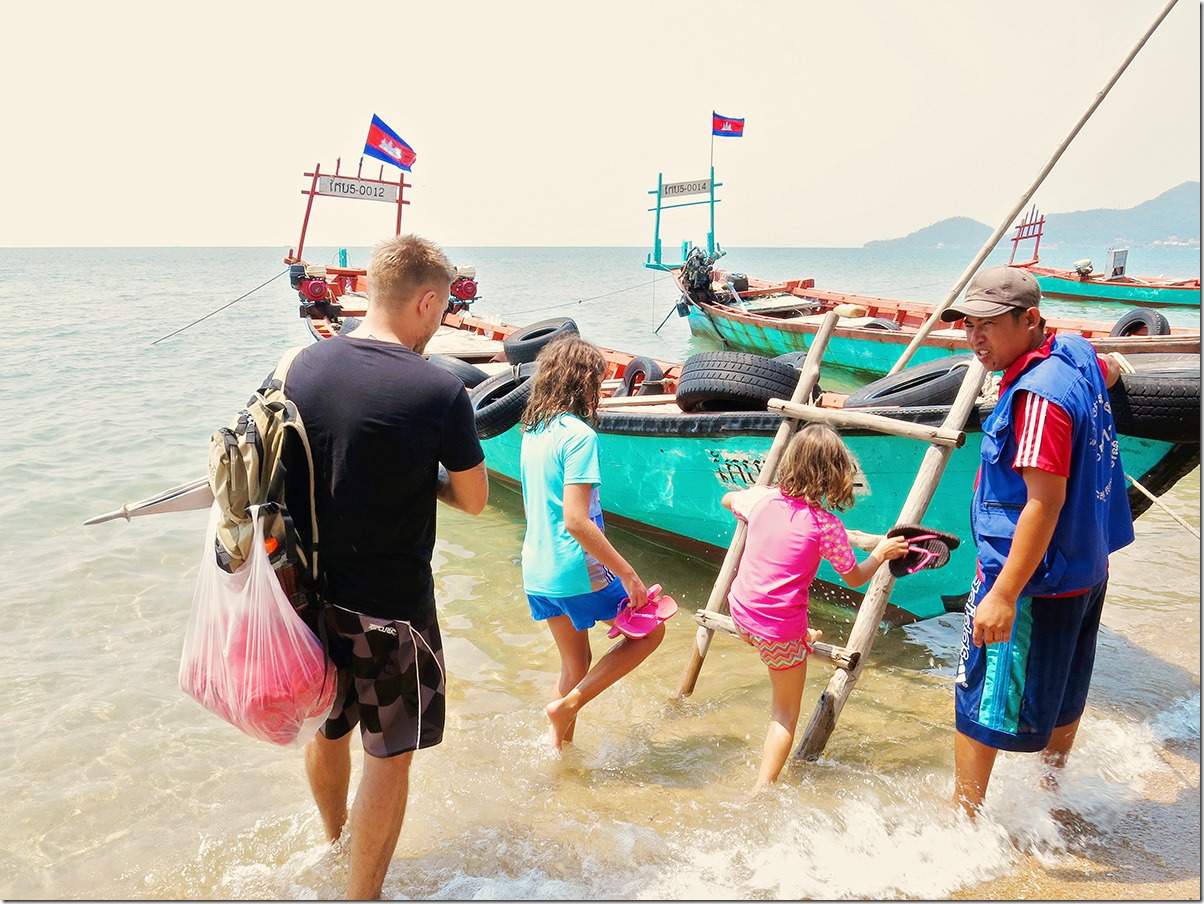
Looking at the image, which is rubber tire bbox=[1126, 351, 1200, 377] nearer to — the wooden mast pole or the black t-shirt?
the black t-shirt

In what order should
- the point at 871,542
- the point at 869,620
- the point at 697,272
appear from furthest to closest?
the point at 697,272 → the point at 869,620 → the point at 871,542

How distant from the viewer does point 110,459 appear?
34.4 ft

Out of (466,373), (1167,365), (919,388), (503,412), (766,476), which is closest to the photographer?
(1167,365)

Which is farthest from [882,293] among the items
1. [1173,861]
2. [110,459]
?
[1173,861]

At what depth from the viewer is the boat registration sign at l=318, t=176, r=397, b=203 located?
1593 cm

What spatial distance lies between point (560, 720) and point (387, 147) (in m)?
14.3

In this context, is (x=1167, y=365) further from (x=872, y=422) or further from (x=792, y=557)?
(x=792, y=557)

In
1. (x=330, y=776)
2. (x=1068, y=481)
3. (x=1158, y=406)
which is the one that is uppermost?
(x=1158, y=406)

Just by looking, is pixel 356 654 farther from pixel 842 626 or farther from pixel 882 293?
pixel 882 293

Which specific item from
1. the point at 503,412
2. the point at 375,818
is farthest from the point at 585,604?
the point at 503,412

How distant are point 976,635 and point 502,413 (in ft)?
12.8

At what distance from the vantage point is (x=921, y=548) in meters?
3.43

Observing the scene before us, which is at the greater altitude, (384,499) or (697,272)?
(697,272)

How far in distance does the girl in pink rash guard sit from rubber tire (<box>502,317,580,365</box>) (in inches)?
173
